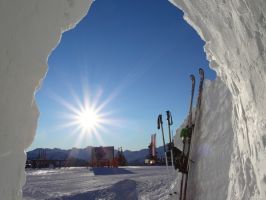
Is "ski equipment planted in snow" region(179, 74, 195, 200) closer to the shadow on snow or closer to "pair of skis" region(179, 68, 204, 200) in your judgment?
"pair of skis" region(179, 68, 204, 200)

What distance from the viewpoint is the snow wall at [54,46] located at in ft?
7.73

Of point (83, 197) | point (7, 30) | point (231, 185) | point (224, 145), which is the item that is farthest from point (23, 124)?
point (83, 197)

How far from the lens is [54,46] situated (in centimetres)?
380

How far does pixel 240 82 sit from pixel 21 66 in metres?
2.06

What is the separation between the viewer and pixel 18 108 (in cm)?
303

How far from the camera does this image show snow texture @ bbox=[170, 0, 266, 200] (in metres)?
2.22

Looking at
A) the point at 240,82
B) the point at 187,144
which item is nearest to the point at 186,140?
the point at 187,144

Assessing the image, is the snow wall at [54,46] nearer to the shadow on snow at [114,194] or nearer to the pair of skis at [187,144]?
the pair of skis at [187,144]

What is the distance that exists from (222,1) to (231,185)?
260 centimetres

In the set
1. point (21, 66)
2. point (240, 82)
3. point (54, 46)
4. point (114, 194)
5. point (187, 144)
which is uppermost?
point (54, 46)

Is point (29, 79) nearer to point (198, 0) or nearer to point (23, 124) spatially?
point (23, 124)

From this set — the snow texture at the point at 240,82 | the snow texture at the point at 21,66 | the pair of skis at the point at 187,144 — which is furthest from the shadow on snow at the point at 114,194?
the snow texture at the point at 21,66

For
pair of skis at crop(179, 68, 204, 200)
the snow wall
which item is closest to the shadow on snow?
pair of skis at crop(179, 68, 204, 200)

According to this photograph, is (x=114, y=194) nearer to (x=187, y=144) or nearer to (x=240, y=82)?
(x=187, y=144)
